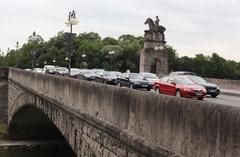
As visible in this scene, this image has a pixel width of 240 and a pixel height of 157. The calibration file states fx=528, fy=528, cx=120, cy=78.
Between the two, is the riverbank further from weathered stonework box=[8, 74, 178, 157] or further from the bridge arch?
Result: weathered stonework box=[8, 74, 178, 157]

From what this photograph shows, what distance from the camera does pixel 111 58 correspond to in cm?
10994

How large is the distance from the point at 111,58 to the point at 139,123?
100m

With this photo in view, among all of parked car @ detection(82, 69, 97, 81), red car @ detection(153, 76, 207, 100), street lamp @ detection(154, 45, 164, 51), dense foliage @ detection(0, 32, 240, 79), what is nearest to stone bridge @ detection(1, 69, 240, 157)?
red car @ detection(153, 76, 207, 100)

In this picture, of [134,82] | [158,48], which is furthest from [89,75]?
[134,82]

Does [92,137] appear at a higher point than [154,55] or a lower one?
lower

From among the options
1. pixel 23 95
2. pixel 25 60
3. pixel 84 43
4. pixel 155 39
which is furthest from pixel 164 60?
pixel 25 60

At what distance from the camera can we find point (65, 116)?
17688mm

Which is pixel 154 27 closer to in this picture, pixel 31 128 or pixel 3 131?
pixel 31 128

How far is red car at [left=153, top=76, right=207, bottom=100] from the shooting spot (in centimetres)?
2470

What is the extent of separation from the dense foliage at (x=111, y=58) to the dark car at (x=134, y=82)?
159 ft

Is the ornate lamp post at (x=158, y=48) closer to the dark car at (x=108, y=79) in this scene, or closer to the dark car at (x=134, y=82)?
the dark car at (x=108, y=79)

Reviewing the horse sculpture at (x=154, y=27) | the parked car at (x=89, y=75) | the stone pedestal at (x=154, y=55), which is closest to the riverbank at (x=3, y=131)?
the parked car at (x=89, y=75)

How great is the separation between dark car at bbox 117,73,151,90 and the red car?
847cm

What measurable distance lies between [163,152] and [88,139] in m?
5.44
